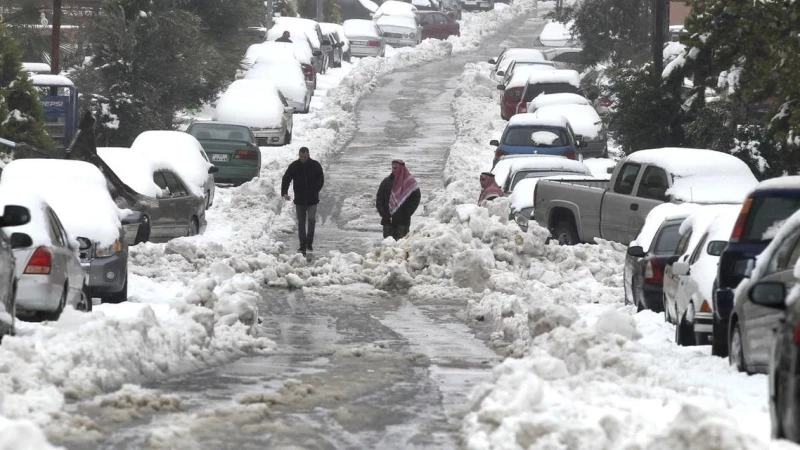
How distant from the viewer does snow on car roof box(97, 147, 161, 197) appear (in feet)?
77.9

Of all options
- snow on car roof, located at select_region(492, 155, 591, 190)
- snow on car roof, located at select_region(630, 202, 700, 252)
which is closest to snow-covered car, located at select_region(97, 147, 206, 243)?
snow on car roof, located at select_region(492, 155, 591, 190)

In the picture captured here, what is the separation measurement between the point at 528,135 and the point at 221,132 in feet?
19.7

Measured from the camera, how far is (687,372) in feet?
39.6

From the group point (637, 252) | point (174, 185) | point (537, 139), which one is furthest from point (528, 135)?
point (637, 252)

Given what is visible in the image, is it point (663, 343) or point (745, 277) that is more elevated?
point (745, 277)

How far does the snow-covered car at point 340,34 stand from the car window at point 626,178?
37378 millimetres

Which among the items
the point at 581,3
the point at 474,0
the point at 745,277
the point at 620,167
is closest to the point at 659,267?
the point at 745,277

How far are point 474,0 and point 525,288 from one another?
73.0 m

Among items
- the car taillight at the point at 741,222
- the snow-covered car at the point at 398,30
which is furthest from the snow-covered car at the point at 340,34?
the car taillight at the point at 741,222

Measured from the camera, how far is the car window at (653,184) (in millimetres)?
21922

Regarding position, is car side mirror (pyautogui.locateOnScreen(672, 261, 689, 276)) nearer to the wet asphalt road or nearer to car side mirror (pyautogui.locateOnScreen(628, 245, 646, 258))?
the wet asphalt road

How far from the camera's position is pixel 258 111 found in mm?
38938

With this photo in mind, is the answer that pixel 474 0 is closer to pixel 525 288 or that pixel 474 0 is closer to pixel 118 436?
pixel 525 288

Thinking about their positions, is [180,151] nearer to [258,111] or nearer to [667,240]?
[258,111]
